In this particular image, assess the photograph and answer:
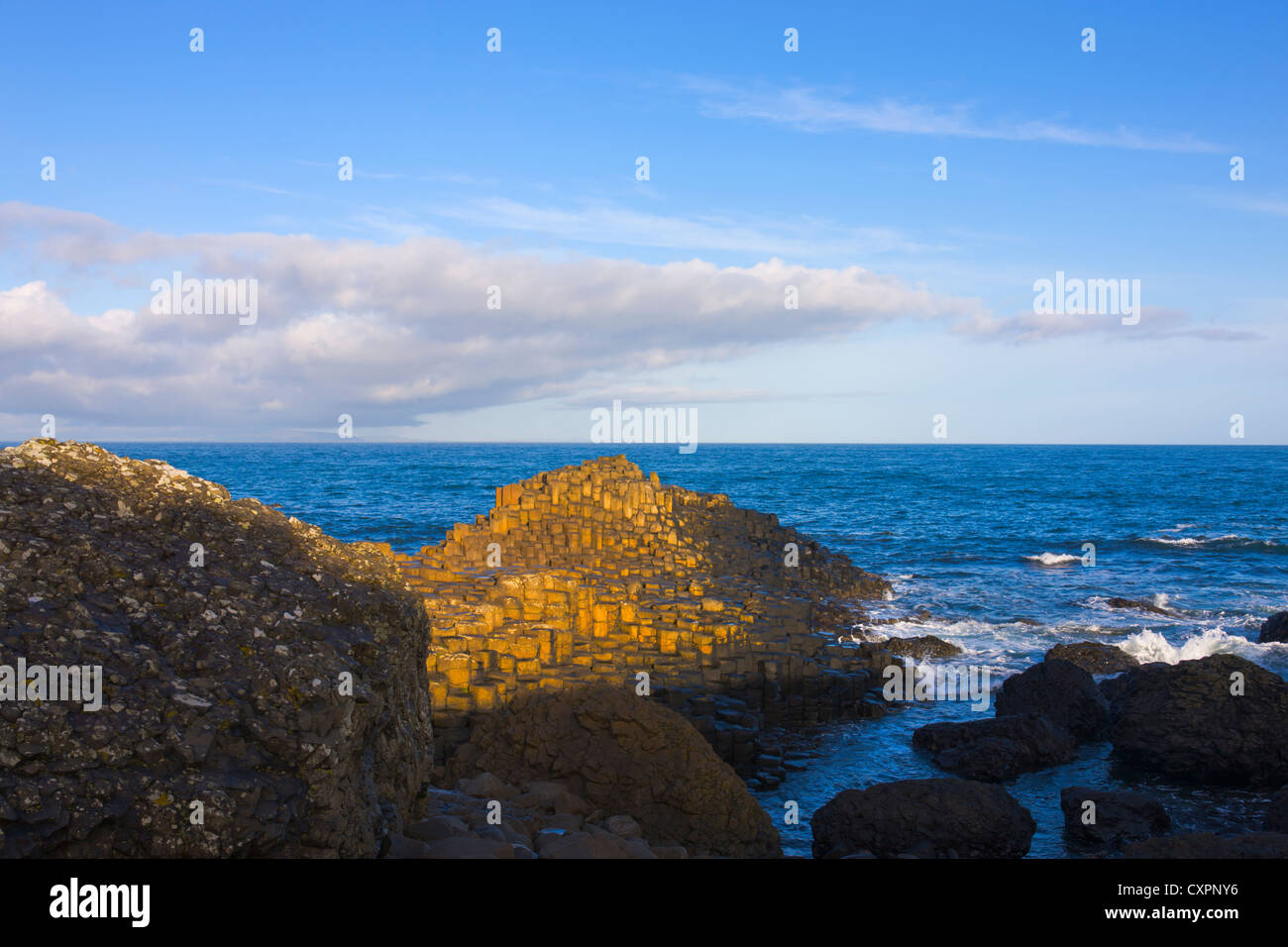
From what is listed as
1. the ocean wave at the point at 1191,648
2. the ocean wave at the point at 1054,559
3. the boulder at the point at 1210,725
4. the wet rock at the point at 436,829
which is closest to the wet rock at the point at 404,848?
the wet rock at the point at 436,829

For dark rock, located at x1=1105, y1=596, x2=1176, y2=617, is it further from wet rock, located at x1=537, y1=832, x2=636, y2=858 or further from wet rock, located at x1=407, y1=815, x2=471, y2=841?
wet rock, located at x1=407, y1=815, x2=471, y2=841

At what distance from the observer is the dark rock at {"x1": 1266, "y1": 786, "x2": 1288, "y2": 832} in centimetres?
982

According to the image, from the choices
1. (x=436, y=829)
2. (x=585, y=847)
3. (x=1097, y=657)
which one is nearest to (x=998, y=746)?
(x=1097, y=657)

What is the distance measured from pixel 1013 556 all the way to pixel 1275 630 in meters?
16.7

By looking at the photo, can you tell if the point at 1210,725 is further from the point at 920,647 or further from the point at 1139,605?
the point at 1139,605

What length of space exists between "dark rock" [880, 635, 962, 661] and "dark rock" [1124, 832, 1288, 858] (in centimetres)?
1246

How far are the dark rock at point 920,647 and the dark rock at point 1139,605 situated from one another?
856 cm

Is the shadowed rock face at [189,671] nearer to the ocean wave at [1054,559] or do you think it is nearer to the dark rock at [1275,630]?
the dark rock at [1275,630]

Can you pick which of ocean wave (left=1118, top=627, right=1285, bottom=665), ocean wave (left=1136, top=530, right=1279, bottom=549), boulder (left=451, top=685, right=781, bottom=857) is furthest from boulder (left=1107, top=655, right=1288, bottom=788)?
ocean wave (left=1136, top=530, right=1279, bottom=549)

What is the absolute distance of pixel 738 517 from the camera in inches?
1209

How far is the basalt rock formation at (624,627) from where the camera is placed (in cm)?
1263

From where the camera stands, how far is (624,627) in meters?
15.4
